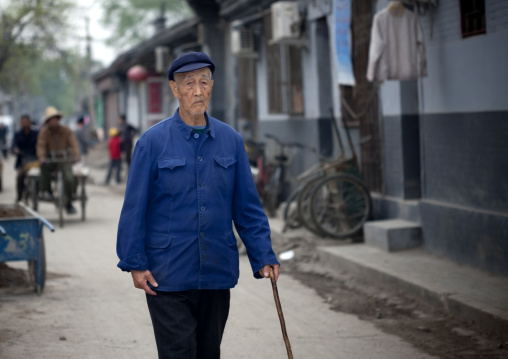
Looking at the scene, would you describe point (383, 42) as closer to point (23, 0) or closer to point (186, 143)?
point (186, 143)

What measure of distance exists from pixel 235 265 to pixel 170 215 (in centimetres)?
44

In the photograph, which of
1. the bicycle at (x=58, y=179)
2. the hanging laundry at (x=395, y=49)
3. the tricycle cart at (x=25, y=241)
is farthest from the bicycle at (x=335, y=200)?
the bicycle at (x=58, y=179)

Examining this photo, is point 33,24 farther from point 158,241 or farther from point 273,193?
point 158,241

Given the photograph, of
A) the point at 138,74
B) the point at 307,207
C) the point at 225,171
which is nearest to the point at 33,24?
the point at 138,74

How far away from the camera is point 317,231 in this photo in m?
10.4

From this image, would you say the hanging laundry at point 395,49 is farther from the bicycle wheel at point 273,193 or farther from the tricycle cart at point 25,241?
the bicycle wheel at point 273,193

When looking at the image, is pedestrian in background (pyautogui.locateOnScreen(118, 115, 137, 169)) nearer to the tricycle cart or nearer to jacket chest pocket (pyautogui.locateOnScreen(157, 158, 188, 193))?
the tricycle cart

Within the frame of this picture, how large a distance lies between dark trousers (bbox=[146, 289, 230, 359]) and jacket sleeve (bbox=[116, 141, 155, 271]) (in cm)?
23

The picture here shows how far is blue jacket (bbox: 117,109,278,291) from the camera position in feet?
12.6

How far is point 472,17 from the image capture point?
27.1ft

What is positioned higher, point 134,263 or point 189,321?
point 134,263

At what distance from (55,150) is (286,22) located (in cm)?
444

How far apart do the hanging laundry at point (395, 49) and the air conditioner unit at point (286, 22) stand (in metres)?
4.53

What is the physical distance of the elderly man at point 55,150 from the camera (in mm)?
13297
